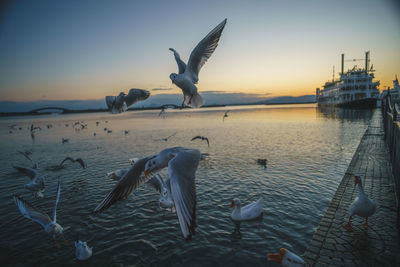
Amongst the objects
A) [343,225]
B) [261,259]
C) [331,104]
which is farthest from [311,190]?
[331,104]

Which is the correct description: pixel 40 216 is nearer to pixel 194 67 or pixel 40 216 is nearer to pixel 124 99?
pixel 124 99

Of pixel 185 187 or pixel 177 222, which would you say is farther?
pixel 177 222

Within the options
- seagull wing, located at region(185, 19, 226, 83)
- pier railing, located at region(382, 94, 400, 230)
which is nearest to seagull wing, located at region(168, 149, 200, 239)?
seagull wing, located at region(185, 19, 226, 83)

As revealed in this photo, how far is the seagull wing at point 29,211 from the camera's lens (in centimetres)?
536

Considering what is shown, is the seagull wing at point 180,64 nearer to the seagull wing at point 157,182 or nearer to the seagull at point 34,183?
the seagull wing at point 157,182

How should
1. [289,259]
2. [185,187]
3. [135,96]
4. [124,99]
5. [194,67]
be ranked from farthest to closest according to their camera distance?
[135,96]
[124,99]
[194,67]
[289,259]
[185,187]

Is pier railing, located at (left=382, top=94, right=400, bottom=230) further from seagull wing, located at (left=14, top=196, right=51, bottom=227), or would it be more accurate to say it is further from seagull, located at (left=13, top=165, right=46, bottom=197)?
seagull, located at (left=13, top=165, right=46, bottom=197)

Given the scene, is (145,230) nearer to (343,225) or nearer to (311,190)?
(343,225)

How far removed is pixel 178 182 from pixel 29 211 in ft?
15.8

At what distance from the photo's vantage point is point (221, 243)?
5.79m

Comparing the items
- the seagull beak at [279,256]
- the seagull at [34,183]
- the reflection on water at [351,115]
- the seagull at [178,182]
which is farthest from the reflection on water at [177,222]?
the reflection on water at [351,115]

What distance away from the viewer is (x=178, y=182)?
3.48 metres

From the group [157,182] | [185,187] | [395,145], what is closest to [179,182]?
[185,187]

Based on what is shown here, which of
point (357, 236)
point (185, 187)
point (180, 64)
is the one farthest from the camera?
point (180, 64)
